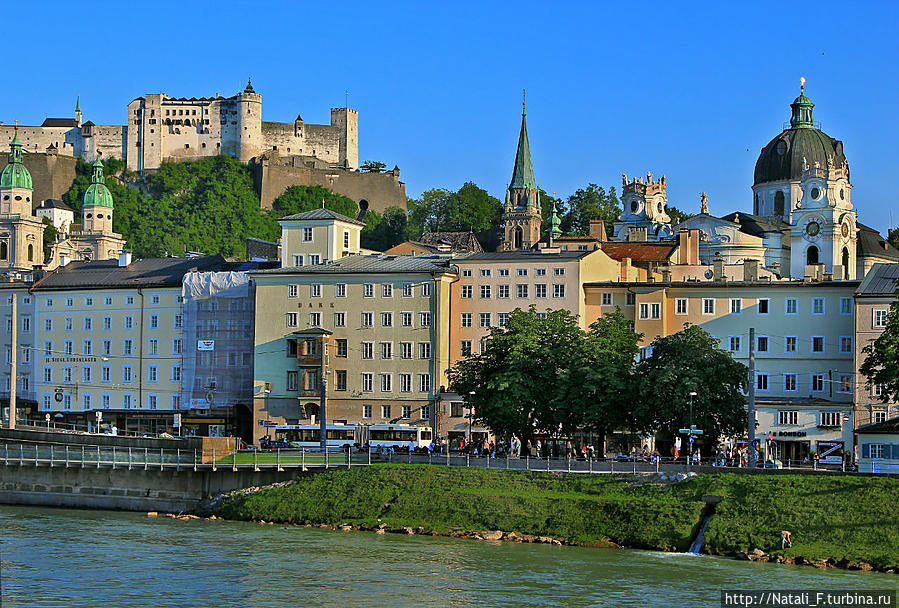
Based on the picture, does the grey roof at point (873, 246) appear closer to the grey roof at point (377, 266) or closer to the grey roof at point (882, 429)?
the grey roof at point (377, 266)

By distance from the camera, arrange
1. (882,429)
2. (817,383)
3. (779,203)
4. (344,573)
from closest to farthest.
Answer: (344,573) → (882,429) → (817,383) → (779,203)

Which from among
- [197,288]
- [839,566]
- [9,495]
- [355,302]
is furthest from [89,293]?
[839,566]

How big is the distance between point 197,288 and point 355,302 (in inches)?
551

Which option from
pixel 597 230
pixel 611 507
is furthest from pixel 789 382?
pixel 597 230

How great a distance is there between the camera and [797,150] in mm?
136875

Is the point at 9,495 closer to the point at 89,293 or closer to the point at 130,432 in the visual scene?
the point at 130,432

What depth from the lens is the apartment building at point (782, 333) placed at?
267 feet

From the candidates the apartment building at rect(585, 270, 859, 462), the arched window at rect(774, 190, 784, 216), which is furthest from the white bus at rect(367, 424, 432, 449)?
the arched window at rect(774, 190, 784, 216)

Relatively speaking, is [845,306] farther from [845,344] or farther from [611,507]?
[611,507]

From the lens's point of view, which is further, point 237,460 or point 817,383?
point 817,383

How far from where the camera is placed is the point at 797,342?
86.1 m

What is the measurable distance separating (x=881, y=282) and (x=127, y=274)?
55452mm

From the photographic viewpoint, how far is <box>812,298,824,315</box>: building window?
85812 mm

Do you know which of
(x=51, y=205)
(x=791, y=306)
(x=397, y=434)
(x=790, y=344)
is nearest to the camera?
(x=790, y=344)
